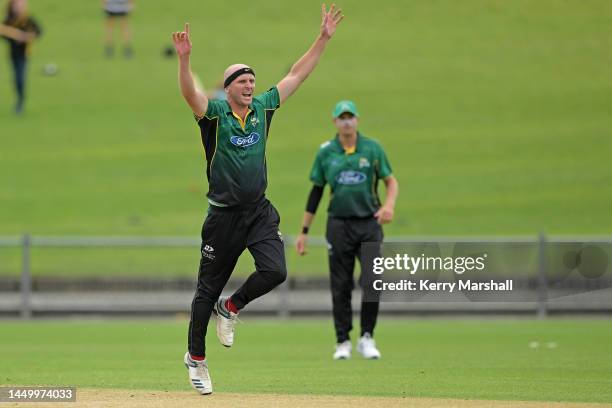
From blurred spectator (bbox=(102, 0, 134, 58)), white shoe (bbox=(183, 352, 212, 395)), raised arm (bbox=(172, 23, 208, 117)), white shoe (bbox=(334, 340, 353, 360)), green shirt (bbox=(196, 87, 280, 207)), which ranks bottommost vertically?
white shoe (bbox=(183, 352, 212, 395))

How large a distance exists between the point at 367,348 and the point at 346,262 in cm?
99

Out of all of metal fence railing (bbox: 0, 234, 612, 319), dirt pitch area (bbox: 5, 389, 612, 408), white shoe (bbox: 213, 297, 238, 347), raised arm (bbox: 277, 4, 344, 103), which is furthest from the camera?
metal fence railing (bbox: 0, 234, 612, 319)

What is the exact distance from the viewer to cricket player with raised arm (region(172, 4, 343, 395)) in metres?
10.3

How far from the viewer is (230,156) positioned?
405 inches

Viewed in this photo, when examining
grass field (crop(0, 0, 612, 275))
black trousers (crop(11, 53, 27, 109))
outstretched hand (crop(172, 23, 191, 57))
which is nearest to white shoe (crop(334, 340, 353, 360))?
outstretched hand (crop(172, 23, 191, 57))

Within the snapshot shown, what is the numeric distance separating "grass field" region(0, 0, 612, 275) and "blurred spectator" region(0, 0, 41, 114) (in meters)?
2.10

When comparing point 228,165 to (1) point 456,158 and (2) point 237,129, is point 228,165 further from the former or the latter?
(1) point 456,158

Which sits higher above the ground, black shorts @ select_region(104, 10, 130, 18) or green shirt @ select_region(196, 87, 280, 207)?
black shorts @ select_region(104, 10, 130, 18)

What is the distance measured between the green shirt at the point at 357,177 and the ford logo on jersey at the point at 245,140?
13.7 ft

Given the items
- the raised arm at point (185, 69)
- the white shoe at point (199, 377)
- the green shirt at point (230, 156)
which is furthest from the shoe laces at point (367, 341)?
the raised arm at point (185, 69)

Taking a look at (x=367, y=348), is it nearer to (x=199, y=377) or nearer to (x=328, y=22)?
(x=199, y=377)

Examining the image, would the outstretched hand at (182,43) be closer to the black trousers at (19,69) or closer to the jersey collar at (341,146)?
the jersey collar at (341,146)

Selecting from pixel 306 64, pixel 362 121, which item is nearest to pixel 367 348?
pixel 306 64

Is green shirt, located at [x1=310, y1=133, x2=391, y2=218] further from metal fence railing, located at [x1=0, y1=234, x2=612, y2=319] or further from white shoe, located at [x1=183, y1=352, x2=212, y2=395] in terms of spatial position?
metal fence railing, located at [x1=0, y1=234, x2=612, y2=319]
